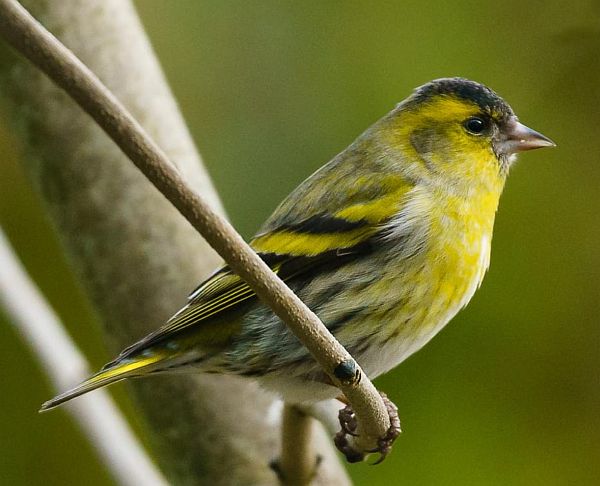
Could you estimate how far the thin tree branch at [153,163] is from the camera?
4.05 feet

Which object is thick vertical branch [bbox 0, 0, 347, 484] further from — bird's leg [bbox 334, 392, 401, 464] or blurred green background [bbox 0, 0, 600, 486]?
blurred green background [bbox 0, 0, 600, 486]

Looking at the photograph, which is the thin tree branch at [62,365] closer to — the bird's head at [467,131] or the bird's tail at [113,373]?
the bird's tail at [113,373]

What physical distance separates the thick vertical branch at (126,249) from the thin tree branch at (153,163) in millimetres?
972

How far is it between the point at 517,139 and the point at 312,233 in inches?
27.5

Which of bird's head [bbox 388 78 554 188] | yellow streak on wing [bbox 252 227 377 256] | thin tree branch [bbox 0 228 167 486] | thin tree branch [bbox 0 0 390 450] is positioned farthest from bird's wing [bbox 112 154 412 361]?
thin tree branch [bbox 0 0 390 450]

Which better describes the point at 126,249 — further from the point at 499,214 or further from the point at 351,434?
the point at 499,214

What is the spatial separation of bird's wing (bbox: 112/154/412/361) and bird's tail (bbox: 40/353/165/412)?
31mm

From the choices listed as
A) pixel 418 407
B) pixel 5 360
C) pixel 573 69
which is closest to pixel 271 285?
pixel 418 407

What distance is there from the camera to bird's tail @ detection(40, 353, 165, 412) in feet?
6.93

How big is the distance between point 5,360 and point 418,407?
140 cm

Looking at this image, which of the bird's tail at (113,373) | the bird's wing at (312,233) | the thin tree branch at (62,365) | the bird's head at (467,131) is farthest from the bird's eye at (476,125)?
the thin tree branch at (62,365)

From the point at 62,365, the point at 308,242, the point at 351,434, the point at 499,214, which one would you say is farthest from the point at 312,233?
the point at 499,214

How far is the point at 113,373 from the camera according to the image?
2.20 metres

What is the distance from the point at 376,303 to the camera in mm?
2379
